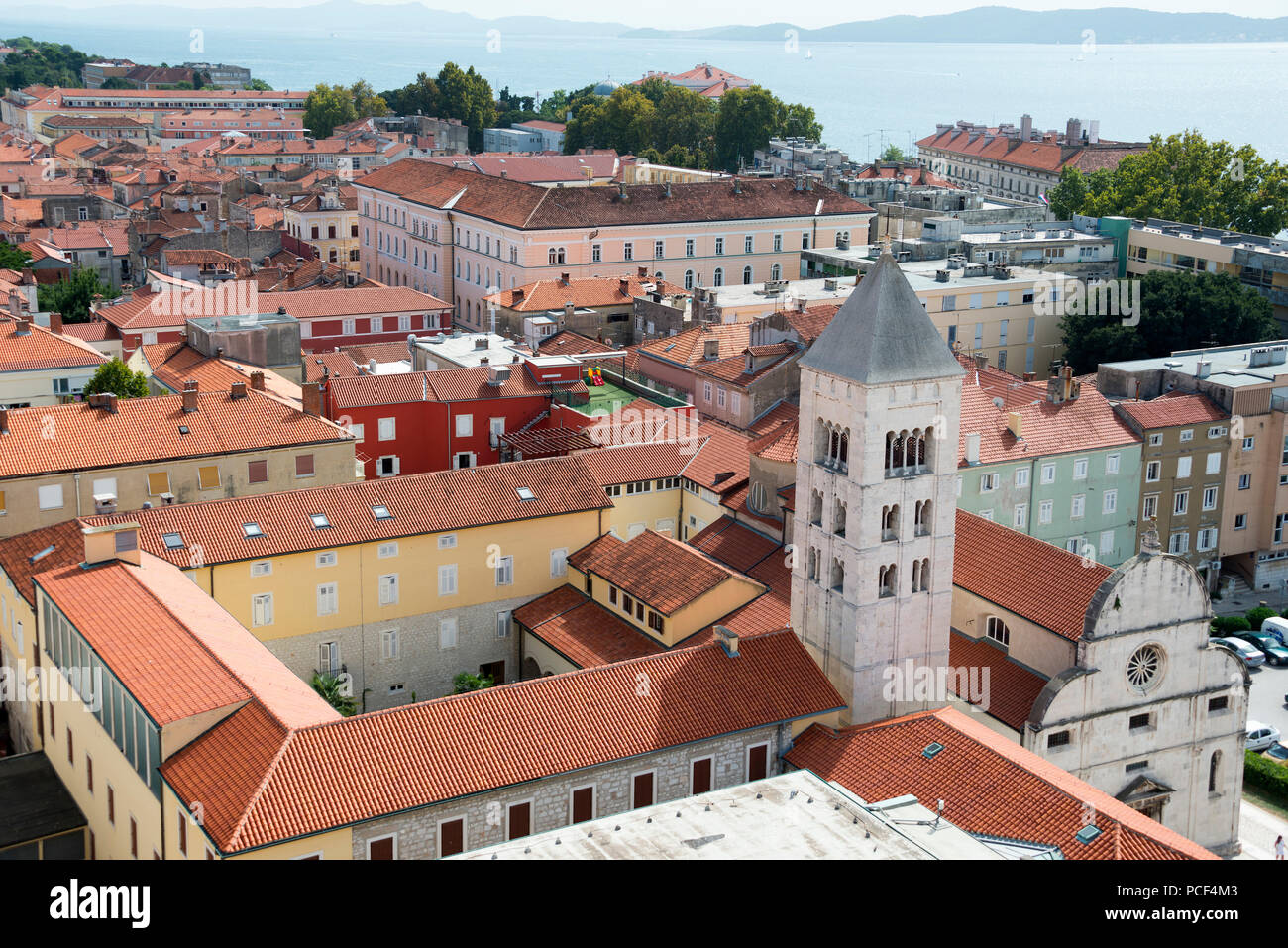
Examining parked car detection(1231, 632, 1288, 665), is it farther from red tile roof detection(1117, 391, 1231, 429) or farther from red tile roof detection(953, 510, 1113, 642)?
red tile roof detection(953, 510, 1113, 642)

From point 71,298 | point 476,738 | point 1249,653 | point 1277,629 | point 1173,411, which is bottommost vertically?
point 1249,653

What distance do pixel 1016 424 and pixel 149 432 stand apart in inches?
1060

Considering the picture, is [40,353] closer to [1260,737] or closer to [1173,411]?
[1173,411]

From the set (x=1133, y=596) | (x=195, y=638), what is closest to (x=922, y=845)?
(x=1133, y=596)

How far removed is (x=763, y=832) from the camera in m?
23.0

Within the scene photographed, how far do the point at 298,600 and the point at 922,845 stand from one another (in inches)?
756

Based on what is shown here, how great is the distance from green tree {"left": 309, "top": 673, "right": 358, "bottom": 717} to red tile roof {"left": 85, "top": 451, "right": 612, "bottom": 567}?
3396 millimetres

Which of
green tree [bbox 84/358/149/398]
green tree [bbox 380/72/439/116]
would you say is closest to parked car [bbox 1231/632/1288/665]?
green tree [bbox 84/358/149/398]

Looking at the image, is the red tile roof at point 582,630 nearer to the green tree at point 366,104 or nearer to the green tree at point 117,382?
the green tree at point 117,382

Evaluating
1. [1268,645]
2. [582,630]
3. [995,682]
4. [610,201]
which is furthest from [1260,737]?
[610,201]

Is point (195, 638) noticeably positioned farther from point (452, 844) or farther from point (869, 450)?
point (869, 450)

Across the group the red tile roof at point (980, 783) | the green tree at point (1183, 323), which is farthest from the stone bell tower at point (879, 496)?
the green tree at point (1183, 323)

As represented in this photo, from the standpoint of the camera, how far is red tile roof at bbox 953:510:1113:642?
108 ft

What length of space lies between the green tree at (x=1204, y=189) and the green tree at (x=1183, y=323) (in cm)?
2450
